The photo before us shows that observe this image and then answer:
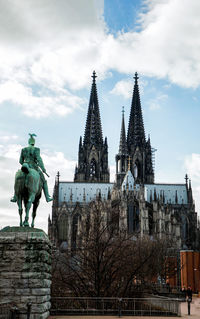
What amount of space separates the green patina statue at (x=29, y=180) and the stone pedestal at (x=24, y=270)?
0.71 metres

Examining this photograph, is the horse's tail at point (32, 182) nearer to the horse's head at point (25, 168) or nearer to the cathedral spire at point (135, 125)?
the horse's head at point (25, 168)

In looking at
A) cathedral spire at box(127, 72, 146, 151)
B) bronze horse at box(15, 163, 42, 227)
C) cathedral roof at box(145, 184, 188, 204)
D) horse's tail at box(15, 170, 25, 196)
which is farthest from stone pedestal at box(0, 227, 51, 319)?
cathedral spire at box(127, 72, 146, 151)

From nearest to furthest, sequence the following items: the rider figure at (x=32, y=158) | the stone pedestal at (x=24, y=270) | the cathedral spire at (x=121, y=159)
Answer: the stone pedestal at (x=24, y=270) → the rider figure at (x=32, y=158) → the cathedral spire at (x=121, y=159)

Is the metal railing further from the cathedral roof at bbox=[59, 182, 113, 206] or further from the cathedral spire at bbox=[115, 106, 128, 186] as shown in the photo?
the cathedral spire at bbox=[115, 106, 128, 186]

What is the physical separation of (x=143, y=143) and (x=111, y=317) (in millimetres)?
77516

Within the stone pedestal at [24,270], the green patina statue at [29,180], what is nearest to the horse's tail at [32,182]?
the green patina statue at [29,180]

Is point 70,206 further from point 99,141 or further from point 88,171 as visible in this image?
point 99,141

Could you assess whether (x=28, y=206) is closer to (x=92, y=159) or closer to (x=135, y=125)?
(x=92, y=159)

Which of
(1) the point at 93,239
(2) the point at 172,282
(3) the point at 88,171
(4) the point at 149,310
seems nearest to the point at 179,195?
(3) the point at 88,171

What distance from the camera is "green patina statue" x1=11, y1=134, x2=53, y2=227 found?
1151 centimetres

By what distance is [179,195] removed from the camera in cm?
8450

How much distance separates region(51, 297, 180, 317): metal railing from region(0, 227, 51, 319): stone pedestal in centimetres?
510

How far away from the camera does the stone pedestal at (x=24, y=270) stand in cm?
1038

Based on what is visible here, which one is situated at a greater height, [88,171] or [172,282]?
[88,171]
